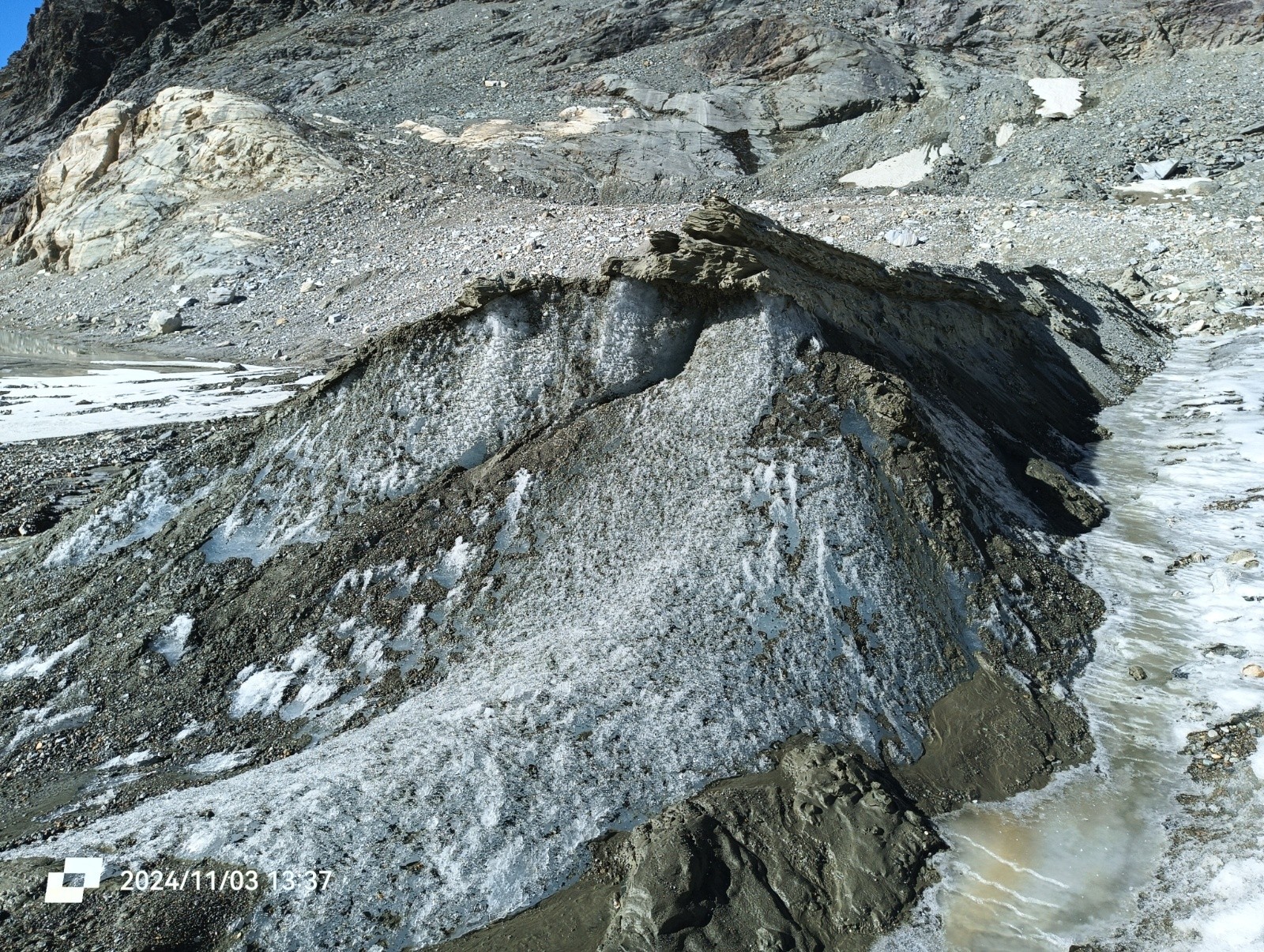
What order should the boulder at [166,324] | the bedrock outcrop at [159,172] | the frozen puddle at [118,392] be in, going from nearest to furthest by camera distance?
the frozen puddle at [118,392] < the boulder at [166,324] < the bedrock outcrop at [159,172]

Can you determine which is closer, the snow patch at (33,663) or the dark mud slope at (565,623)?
the dark mud slope at (565,623)

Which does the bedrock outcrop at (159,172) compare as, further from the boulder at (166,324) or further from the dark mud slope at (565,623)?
the dark mud slope at (565,623)

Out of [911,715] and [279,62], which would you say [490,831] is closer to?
[911,715]

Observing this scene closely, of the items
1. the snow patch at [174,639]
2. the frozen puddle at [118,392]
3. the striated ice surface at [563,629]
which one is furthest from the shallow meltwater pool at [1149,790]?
the frozen puddle at [118,392]

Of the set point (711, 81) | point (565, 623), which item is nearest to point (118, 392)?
point (565, 623)

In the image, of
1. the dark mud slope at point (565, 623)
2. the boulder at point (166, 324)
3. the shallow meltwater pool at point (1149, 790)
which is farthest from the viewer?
the boulder at point (166, 324)

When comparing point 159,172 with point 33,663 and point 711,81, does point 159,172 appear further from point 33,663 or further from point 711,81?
point 33,663
